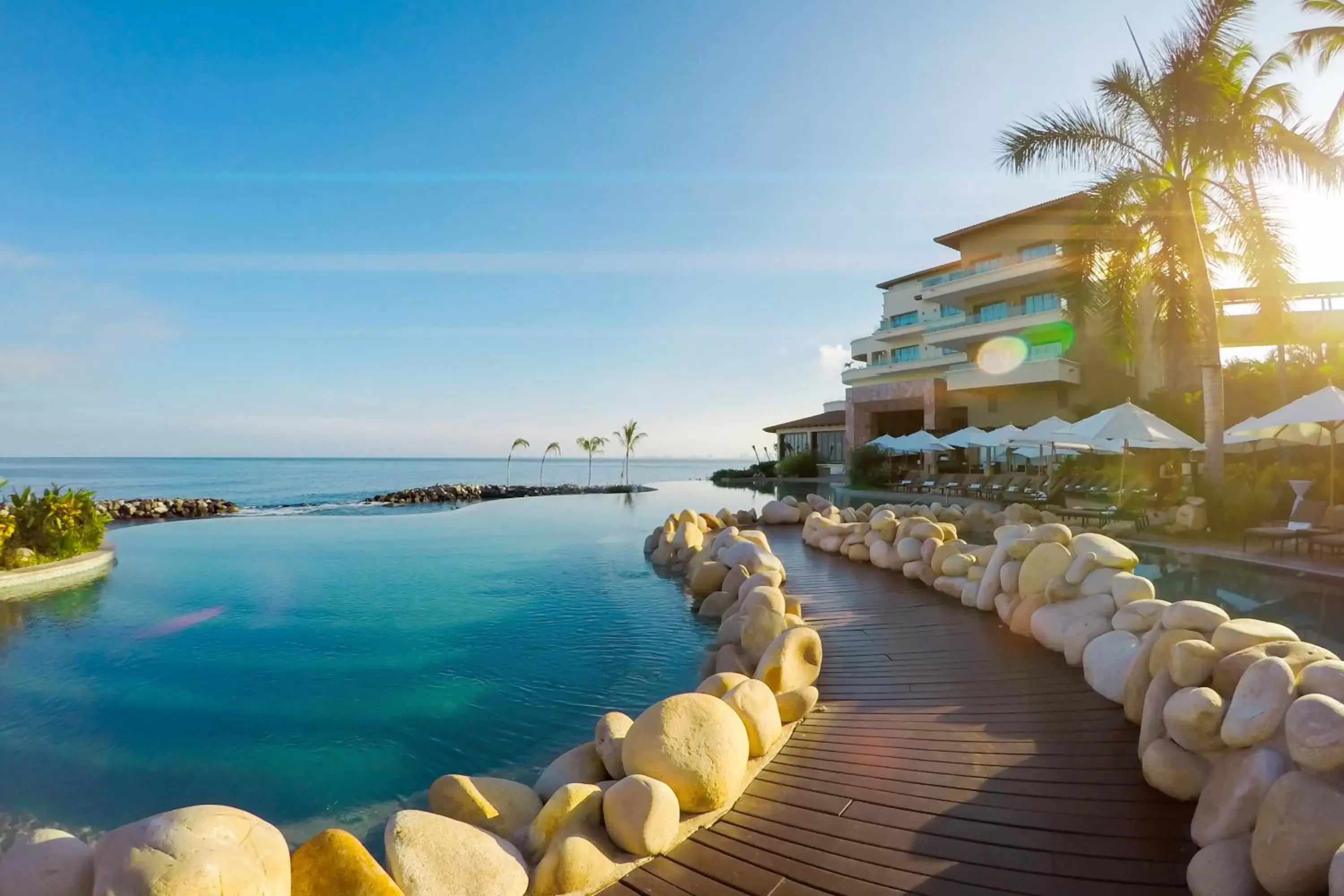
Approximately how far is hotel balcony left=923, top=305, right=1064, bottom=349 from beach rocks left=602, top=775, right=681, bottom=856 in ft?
95.4

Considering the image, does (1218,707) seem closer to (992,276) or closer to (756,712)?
(756,712)

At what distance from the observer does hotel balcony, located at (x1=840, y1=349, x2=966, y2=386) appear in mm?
35281

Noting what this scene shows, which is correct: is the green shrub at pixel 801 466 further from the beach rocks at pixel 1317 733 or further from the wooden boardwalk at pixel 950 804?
the beach rocks at pixel 1317 733

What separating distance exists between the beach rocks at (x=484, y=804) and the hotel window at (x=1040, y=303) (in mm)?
29967

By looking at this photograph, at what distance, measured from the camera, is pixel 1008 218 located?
31797mm

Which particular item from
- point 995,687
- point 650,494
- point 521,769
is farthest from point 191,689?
point 650,494

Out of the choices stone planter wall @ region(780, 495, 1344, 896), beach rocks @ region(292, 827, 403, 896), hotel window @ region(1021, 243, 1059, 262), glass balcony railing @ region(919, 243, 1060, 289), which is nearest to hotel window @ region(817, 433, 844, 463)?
glass balcony railing @ region(919, 243, 1060, 289)

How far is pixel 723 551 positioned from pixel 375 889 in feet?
28.8

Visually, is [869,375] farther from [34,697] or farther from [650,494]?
[34,697]

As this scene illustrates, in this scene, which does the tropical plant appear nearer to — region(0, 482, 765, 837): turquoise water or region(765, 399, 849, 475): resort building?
region(0, 482, 765, 837): turquoise water

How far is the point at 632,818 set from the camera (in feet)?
11.5

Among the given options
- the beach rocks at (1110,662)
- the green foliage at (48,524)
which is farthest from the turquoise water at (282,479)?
the beach rocks at (1110,662)

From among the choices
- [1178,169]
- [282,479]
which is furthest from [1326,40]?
[282,479]

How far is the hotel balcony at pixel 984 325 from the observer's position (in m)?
29.0
